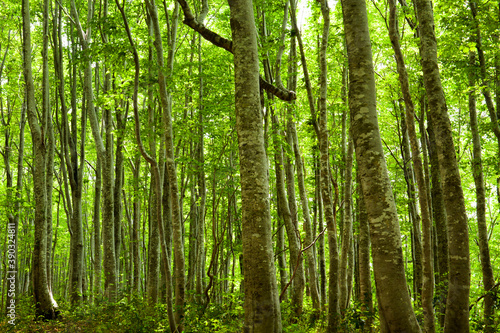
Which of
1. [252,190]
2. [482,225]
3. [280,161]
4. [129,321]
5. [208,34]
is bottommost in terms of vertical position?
[129,321]

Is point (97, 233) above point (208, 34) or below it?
below

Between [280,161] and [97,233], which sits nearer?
[280,161]

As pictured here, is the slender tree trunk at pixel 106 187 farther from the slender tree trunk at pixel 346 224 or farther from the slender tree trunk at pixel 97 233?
the slender tree trunk at pixel 346 224

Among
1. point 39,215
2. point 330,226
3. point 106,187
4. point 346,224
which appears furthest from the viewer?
point 106,187

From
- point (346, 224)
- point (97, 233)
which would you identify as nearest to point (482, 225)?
point (346, 224)

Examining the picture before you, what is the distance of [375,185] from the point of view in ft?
12.0

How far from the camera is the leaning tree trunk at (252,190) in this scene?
3703mm

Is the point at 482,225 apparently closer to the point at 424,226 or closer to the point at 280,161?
the point at 424,226

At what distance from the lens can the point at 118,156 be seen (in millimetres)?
12625

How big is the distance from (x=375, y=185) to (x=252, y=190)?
1207 mm

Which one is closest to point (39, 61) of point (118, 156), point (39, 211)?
point (118, 156)

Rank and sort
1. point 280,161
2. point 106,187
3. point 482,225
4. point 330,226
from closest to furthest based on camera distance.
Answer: point 330,226
point 482,225
point 280,161
point 106,187

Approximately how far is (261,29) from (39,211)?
7.71 m

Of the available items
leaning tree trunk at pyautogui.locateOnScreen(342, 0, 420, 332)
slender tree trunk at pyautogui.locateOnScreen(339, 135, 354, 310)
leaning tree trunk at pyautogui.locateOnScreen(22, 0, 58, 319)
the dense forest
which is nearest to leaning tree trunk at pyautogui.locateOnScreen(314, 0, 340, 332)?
the dense forest
